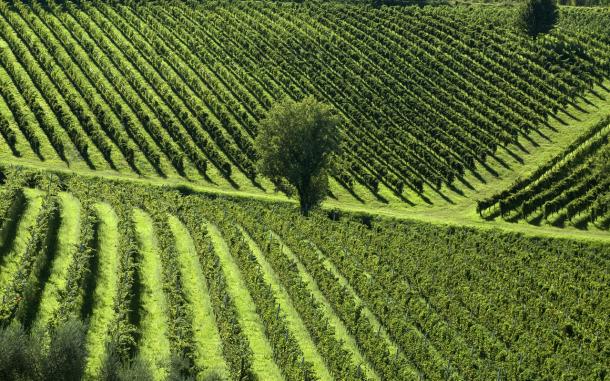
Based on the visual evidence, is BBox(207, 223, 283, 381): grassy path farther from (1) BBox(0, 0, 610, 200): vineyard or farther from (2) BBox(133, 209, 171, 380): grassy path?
(1) BBox(0, 0, 610, 200): vineyard

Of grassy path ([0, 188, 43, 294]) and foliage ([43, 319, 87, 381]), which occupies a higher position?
foliage ([43, 319, 87, 381])

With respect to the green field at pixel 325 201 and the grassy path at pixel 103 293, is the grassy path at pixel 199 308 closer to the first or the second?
the green field at pixel 325 201

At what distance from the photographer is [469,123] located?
99250 millimetres

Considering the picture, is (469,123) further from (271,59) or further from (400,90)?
(271,59)

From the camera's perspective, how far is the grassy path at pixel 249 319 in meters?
44.0

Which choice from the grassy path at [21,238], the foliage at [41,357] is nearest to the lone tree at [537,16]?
the grassy path at [21,238]

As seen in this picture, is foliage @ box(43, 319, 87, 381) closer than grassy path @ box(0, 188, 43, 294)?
Yes

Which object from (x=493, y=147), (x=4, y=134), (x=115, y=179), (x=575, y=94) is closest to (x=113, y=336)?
(x=115, y=179)

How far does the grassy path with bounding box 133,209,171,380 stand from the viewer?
43438 mm

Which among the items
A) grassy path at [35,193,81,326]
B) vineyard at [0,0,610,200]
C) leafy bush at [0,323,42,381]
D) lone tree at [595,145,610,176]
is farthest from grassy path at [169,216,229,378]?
lone tree at [595,145,610,176]

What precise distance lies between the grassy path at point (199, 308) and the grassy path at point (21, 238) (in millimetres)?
13260

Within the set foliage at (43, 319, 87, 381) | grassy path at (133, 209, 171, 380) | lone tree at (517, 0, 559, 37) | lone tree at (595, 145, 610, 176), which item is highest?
lone tree at (517, 0, 559, 37)

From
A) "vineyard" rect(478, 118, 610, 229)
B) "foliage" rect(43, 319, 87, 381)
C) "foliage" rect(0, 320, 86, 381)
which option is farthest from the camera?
"vineyard" rect(478, 118, 610, 229)

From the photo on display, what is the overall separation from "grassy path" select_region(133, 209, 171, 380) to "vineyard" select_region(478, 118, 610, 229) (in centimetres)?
4129
